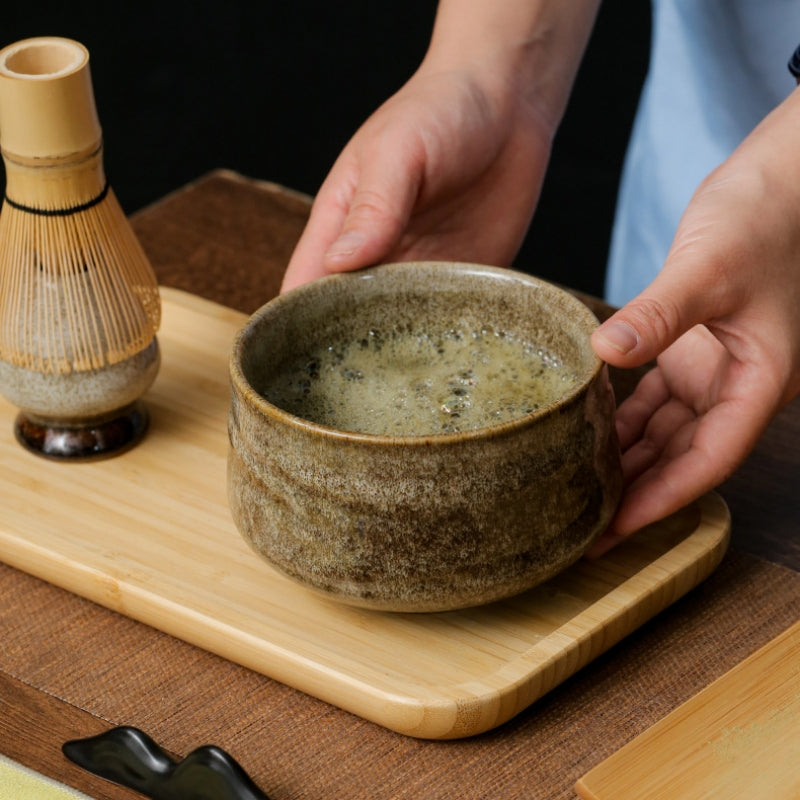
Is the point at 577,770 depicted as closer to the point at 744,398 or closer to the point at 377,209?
the point at 744,398

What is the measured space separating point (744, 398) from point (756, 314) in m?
0.06

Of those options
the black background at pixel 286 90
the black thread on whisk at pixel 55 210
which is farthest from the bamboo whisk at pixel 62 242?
the black background at pixel 286 90

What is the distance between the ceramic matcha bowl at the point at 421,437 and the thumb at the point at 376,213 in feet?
0.10

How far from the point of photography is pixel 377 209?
0.97 metres

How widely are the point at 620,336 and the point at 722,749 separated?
231 mm

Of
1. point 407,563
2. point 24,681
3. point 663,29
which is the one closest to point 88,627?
point 24,681

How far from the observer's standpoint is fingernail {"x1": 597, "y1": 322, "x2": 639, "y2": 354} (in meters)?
0.75

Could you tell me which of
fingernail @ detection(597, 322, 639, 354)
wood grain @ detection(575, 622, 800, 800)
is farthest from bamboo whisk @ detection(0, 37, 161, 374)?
wood grain @ detection(575, 622, 800, 800)

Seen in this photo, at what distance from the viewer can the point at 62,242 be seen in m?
0.90

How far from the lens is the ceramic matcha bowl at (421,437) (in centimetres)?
71

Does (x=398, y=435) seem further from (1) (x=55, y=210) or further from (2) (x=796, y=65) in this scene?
(2) (x=796, y=65)

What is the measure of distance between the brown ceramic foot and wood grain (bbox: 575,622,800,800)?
17.5 inches

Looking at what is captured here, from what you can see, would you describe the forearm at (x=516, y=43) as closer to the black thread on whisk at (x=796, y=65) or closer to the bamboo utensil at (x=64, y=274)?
the black thread on whisk at (x=796, y=65)

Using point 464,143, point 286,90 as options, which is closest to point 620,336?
point 464,143
